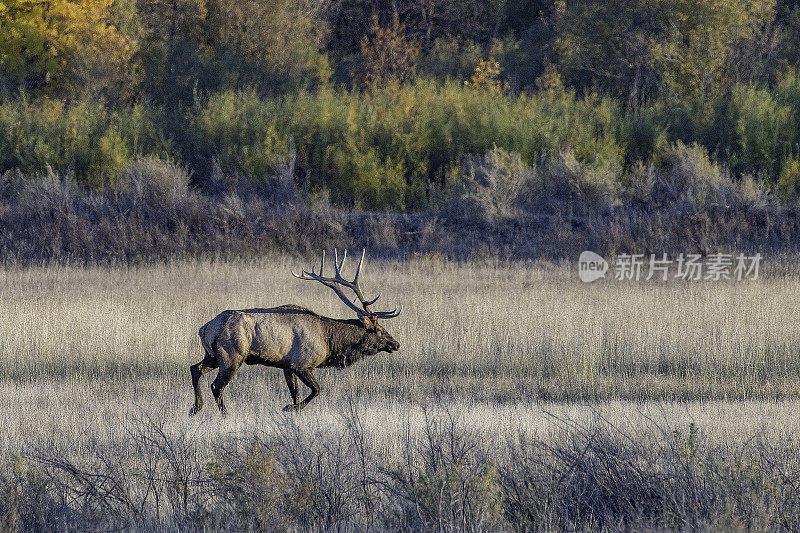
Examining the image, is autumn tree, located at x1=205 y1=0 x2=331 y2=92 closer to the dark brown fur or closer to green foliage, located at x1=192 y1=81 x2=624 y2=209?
green foliage, located at x1=192 y1=81 x2=624 y2=209

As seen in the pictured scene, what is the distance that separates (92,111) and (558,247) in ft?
44.0

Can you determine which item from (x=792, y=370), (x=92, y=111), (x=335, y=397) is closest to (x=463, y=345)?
(x=335, y=397)

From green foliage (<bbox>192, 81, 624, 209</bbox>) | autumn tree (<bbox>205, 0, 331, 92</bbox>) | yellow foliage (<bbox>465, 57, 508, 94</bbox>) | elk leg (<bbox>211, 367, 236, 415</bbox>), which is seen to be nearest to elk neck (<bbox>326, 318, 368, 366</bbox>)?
elk leg (<bbox>211, 367, 236, 415</bbox>)

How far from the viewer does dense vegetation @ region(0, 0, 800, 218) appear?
1029 inches

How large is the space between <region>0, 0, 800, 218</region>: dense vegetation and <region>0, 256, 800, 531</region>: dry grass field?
7.65 meters

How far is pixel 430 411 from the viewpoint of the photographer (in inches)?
372

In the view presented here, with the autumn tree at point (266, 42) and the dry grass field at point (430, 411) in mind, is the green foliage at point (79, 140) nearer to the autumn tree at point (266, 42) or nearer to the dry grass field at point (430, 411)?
the autumn tree at point (266, 42)

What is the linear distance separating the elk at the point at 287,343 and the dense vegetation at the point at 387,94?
595 inches

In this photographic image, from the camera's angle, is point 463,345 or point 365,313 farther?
point 463,345

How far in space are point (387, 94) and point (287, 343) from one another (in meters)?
20.4

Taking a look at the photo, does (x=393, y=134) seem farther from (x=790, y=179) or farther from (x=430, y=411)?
(x=430, y=411)

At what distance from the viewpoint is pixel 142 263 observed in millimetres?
20922

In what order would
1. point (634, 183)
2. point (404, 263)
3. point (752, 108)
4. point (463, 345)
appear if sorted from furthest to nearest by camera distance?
1. point (752, 108)
2. point (634, 183)
3. point (404, 263)
4. point (463, 345)

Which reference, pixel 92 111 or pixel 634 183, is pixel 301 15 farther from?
pixel 634 183
